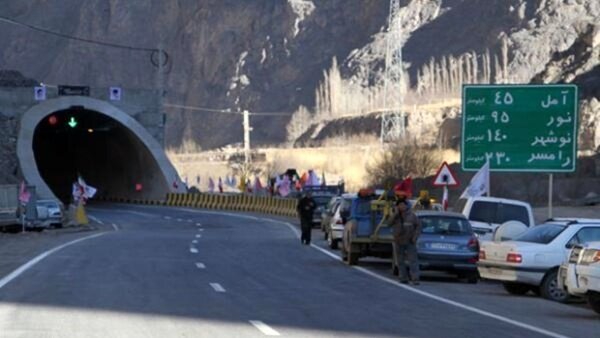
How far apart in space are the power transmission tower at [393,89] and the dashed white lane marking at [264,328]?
82933 mm

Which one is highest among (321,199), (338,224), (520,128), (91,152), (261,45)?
(261,45)

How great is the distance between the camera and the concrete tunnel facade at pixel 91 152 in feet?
255

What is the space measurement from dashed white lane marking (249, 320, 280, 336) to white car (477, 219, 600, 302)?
7.17 metres

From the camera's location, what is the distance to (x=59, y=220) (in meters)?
58.8

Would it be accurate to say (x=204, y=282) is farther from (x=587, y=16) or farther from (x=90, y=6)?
(x=90, y=6)

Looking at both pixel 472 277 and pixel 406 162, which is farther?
pixel 406 162

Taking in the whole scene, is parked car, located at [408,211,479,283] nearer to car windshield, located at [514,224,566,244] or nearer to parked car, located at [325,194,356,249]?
car windshield, located at [514,224,566,244]

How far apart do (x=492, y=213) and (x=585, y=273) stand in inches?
468

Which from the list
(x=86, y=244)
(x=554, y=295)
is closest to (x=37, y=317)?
(x=554, y=295)

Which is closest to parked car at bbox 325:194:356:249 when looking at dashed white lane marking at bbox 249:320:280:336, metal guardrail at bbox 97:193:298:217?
dashed white lane marking at bbox 249:320:280:336

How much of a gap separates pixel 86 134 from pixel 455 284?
7017 cm

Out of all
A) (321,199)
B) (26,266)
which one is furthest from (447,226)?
(321,199)

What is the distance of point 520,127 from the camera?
3431 cm

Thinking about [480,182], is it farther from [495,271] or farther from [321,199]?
[321,199]
